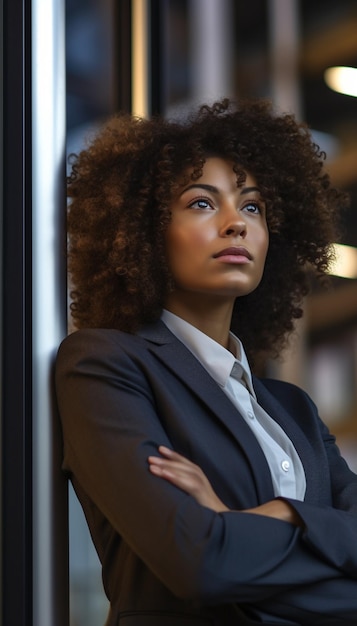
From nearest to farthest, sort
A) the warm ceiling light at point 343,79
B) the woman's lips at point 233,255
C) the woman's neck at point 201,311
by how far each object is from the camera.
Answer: the woman's lips at point 233,255 → the woman's neck at point 201,311 → the warm ceiling light at point 343,79

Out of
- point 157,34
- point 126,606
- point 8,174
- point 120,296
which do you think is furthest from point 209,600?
point 157,34

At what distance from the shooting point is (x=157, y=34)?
3.36 m

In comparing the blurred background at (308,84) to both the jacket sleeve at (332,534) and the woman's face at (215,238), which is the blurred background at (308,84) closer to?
the woman's face at (215,238)

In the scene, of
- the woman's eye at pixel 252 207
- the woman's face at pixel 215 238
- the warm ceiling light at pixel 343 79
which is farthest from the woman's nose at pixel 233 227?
the warm ceiling light at pixel 343 79

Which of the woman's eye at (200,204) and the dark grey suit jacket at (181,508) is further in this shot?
the woman's eye at (200,204)

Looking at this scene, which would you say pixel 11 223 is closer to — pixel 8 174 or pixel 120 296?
pixel 8 174

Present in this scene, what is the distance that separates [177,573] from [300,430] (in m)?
0.65

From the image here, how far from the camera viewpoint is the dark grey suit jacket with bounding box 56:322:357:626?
1.66 metres

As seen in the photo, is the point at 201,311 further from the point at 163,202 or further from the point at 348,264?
the point at 348,264

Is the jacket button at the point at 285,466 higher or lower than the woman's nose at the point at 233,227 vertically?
lower

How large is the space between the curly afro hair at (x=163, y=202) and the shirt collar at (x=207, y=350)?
0.05m

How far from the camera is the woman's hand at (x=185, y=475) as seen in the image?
173cm

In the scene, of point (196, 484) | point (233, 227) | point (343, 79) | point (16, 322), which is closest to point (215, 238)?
point (233, 227)

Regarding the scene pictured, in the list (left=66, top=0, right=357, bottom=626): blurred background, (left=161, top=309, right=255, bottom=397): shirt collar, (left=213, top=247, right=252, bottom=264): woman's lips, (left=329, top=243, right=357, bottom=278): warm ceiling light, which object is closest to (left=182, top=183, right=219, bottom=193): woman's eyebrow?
(left=213, top=247, right=252, bottom=264): woman's lips
